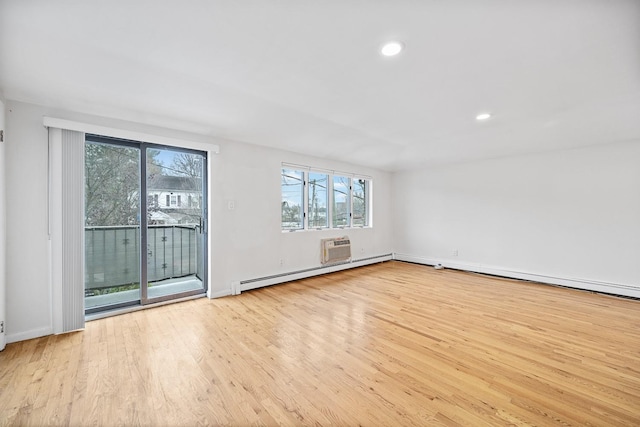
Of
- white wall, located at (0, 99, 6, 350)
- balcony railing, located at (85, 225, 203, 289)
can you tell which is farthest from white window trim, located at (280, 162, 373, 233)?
white wall, located at (0, 99, 6, 350)

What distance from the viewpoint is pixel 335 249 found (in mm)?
5184

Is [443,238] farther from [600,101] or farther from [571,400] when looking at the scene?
[571,400]

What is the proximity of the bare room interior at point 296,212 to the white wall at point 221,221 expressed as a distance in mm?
21

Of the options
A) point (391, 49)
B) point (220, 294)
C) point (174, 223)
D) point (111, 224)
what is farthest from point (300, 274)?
point (391, 49)

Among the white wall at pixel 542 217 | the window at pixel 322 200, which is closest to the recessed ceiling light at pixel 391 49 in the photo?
the window at pixel 322 200

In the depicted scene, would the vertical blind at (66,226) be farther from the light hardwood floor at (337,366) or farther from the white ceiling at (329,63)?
the white ceiling at (329,63)

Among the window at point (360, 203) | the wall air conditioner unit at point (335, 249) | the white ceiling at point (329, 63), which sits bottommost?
the wall air conditioner unit at point (335, 249)

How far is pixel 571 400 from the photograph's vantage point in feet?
5.44

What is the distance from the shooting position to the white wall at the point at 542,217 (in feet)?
12.5

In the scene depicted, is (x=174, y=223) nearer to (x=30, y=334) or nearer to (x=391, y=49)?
(x=30, y=334)

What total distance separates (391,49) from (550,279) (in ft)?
15.9

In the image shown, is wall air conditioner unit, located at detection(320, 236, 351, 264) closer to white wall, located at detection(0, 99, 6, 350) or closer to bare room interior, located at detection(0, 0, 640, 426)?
bare room interior, located at detection(0, 0, 640, 426)

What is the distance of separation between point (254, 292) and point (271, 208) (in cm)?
137

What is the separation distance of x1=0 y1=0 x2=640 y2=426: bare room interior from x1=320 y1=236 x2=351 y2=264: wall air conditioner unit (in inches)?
6.1
